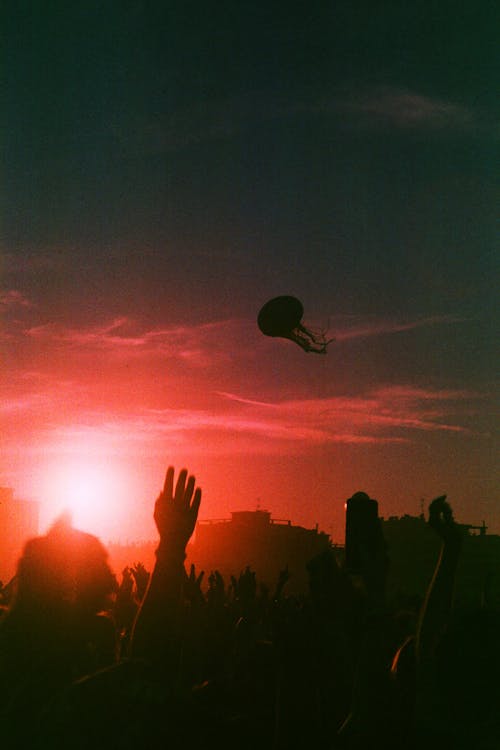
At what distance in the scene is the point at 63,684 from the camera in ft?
7.34

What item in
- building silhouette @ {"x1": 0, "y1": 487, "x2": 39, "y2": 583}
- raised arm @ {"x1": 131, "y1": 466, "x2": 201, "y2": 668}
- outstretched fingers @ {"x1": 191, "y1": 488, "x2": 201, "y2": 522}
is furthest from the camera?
building silhouette @ {"x1": 0, "y1": 487, "x2": 39, "y2": 583}

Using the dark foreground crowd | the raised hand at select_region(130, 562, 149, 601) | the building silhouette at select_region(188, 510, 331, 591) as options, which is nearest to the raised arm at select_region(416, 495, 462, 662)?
the dark foreground crowd

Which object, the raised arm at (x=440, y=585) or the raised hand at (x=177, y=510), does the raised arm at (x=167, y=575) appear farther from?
the raised arm at (x=440, y=585)

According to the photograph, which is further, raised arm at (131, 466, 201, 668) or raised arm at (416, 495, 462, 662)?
raised arm at (416, 495, 462, 662)

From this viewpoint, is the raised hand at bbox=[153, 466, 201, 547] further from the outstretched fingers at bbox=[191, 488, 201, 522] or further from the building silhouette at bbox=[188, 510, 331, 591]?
the building silhouette at bbox=[188, 510, 331, 591]

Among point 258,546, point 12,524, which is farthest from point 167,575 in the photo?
point 12,524

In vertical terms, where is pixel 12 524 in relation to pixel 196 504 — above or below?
above

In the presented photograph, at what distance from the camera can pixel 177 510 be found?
2.80m

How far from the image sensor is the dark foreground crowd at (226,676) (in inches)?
63.9

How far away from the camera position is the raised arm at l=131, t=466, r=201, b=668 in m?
2.47

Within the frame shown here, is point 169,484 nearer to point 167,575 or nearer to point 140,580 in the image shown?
point 167,575

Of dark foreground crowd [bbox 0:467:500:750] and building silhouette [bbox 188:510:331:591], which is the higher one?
building silhouette [bbox 188:510:331:591]

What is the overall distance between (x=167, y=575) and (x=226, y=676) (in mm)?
1288

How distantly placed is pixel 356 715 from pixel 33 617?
54.1 inches
